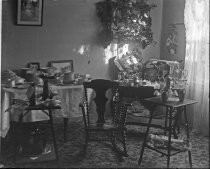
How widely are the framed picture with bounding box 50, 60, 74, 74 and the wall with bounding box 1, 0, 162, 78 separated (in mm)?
72

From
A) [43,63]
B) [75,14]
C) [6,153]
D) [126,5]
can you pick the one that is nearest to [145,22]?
[126,5]

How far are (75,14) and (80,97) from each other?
1.56 m

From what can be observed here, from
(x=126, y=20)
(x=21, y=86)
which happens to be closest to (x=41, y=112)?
(x=21, y=86)

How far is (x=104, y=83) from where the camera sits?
4.18 meters

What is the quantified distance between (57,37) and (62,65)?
1.46 feet

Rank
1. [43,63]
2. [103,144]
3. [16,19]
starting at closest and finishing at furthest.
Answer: [103,144], [16,19], [43,63]

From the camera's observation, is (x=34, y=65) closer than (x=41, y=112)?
No

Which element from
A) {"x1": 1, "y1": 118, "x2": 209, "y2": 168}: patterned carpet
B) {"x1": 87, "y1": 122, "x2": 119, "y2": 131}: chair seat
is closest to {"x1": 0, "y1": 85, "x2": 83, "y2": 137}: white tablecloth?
{"x1": 1, "y1": 118, "x2": 209, "y2": 168}: patterned carpet

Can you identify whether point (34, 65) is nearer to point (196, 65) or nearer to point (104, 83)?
point (104, 83)

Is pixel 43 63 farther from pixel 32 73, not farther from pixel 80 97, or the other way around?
pixel 80 97

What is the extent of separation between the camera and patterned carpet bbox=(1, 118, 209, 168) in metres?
3.85

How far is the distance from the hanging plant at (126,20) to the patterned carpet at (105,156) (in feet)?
5.87

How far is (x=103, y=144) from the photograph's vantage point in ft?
15.0

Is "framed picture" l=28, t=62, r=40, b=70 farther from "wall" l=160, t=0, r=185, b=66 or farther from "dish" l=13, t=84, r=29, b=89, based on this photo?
"wall" l=160, t=0, r=185, b=66
